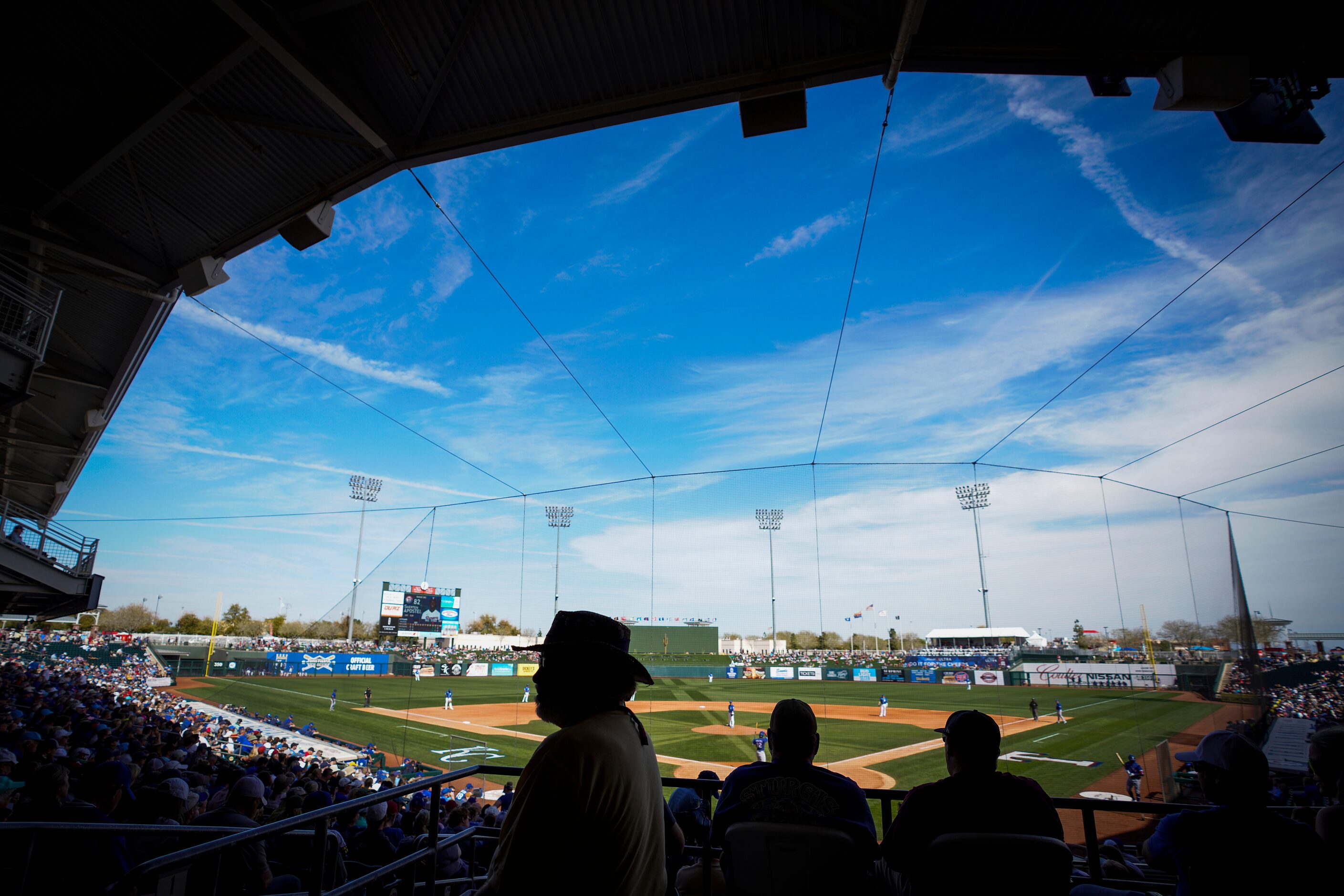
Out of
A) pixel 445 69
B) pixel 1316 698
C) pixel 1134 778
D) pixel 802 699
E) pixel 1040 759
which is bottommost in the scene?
pixel 1040 759

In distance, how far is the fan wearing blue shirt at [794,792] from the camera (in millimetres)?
2164

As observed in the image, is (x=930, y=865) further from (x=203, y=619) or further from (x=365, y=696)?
(x=203, y=619)

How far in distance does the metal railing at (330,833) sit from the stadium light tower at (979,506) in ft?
38.1

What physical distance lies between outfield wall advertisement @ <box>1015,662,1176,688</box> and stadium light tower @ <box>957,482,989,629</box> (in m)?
5.05

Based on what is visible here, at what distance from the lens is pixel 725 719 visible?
2705 centimetres

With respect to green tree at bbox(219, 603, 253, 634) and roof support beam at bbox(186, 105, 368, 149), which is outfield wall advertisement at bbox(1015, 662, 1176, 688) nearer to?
roof support beam at bbox(186, 105, 368, 149)

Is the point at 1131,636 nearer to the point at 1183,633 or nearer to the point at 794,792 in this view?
the point at 1183,633

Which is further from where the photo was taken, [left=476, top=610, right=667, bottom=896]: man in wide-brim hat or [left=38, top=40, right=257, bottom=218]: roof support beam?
[left=38, top=40, right=257, bottom=218]: roof support beam

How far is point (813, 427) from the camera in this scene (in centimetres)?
1834

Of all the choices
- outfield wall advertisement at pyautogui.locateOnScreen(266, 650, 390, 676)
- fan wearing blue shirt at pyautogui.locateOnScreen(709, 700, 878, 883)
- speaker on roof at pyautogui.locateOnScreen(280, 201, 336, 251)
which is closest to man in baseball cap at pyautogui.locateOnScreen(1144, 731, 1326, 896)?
fan wearing blue shirt at pyautogui.locateOnScreen(709, 700, 878, 883)

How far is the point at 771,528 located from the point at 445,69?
12.5 meters

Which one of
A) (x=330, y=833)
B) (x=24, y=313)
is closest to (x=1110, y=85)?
(x=330, y=833)

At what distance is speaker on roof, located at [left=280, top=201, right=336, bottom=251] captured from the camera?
6.93 m

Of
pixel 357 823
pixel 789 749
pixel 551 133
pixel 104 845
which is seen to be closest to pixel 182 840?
pixel 104 845
